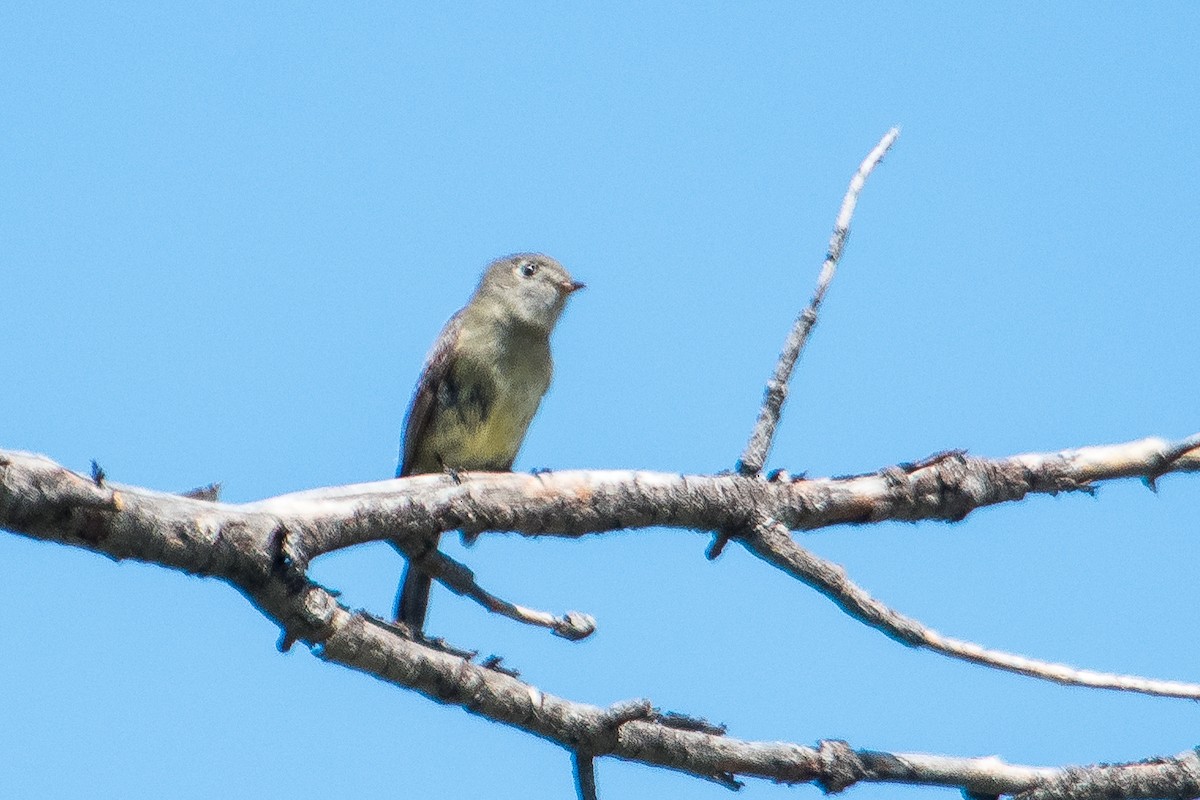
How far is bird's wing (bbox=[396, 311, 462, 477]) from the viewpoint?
7.79 meters

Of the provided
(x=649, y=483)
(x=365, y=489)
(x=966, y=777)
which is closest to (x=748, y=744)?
(x=966, y=777)

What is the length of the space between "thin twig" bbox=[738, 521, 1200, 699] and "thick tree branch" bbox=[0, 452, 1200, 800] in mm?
322

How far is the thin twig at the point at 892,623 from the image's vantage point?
12.6ft

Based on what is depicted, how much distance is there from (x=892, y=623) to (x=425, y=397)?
417 cm

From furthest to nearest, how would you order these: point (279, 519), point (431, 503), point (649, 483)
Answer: point (649, 483), point (431, 503), point (279, 519)

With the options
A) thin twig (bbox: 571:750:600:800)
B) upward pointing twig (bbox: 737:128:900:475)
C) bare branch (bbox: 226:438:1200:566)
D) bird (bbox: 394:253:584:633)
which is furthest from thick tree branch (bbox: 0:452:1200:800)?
bird (bbox: 394:253:584:633)

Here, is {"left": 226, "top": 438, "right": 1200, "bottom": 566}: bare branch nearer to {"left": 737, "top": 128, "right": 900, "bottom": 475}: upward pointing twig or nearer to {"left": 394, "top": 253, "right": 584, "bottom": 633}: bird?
{"left": 737, "top": 128, "right": 900, "bottom": 475}: upward pointing twig

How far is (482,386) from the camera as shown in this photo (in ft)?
25.6

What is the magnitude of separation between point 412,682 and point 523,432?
4.15 meters

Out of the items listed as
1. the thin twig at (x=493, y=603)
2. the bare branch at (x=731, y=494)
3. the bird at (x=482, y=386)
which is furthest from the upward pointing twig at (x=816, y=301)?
the bird at (x=482, y=386)

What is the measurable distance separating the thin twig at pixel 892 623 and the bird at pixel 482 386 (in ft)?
11.0

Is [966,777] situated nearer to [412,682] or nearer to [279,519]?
[412,682]

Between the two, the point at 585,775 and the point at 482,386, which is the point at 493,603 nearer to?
the point at 585,775

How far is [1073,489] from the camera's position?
4.77m
